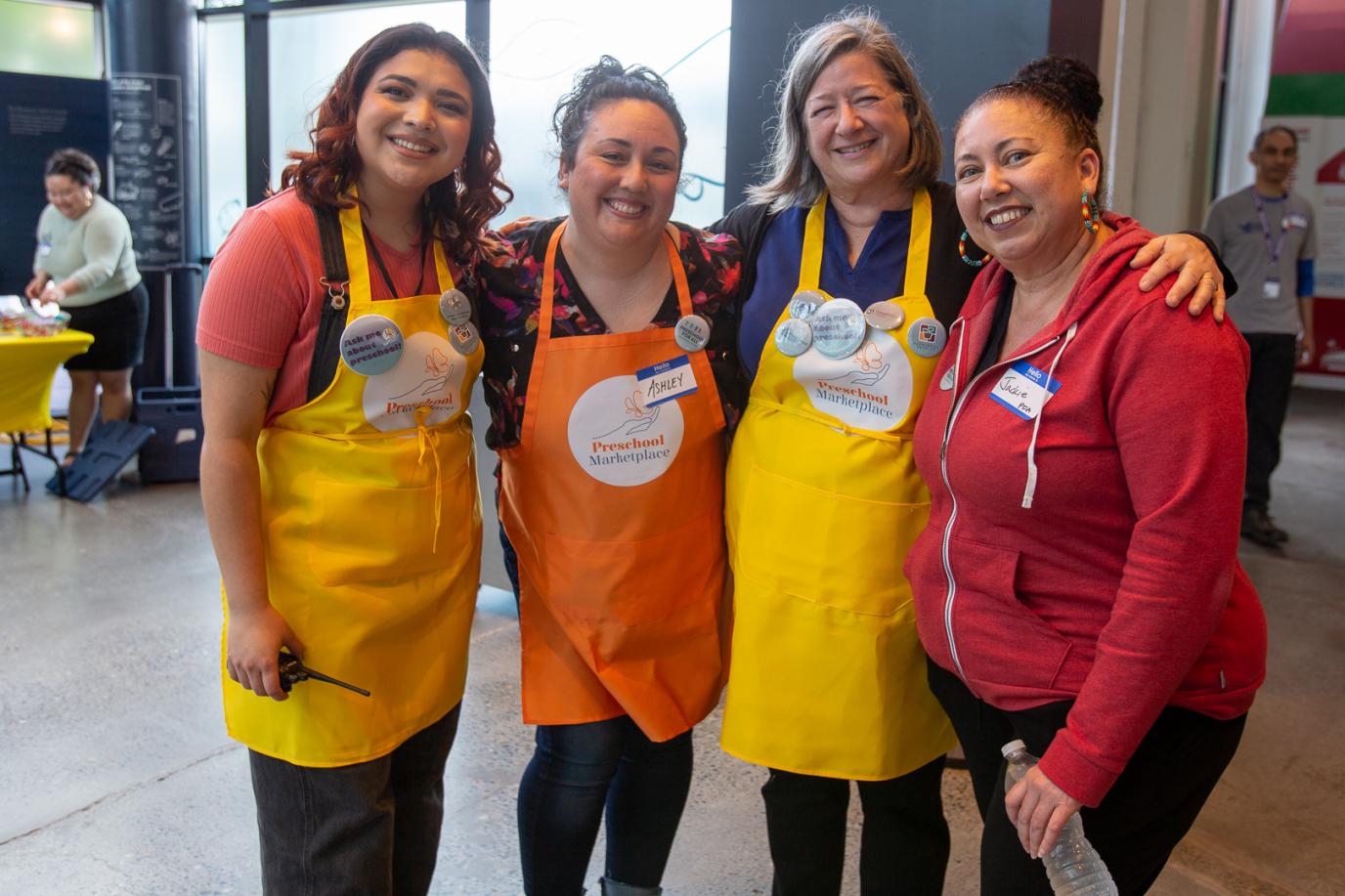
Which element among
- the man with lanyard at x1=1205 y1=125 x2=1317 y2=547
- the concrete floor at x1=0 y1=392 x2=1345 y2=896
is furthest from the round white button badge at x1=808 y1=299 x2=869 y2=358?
the man with lanyard at x1=1205 y1=125 x2=1317 y2=547

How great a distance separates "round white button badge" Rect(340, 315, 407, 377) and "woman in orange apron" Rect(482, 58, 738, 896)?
0.89ft

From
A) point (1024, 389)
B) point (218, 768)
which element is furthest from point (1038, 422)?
point (218, 768)

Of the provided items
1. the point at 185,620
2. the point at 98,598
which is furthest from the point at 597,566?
the point at 98,598

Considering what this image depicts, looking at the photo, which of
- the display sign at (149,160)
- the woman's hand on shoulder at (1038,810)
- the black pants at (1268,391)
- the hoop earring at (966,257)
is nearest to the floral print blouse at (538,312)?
the hoop earring at (966,257)

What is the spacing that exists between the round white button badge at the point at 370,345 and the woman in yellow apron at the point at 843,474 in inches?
23.0

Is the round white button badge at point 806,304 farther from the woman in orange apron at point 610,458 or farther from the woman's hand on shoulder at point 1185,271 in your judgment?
the woman's hand on shoulder at point 1185,271

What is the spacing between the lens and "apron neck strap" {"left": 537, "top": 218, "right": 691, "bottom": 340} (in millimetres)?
1718

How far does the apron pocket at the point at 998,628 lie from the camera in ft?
4.38

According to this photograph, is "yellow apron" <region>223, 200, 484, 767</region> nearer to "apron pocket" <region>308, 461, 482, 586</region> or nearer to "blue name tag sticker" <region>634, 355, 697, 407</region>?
"apron pocket" <region>308, 461, 482, 586</region>

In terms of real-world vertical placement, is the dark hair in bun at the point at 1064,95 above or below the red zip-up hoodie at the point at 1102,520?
above

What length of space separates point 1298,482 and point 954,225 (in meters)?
5.49

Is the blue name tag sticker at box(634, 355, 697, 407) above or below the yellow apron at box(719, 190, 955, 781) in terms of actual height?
above

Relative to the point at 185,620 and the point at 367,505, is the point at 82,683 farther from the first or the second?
the point at 367,505

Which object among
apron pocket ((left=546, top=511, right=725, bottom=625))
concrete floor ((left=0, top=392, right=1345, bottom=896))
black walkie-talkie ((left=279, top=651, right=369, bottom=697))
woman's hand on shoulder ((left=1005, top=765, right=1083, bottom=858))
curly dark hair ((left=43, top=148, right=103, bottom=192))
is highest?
curly dark hair ((left=43, top=148, right=103, bottom=192))
